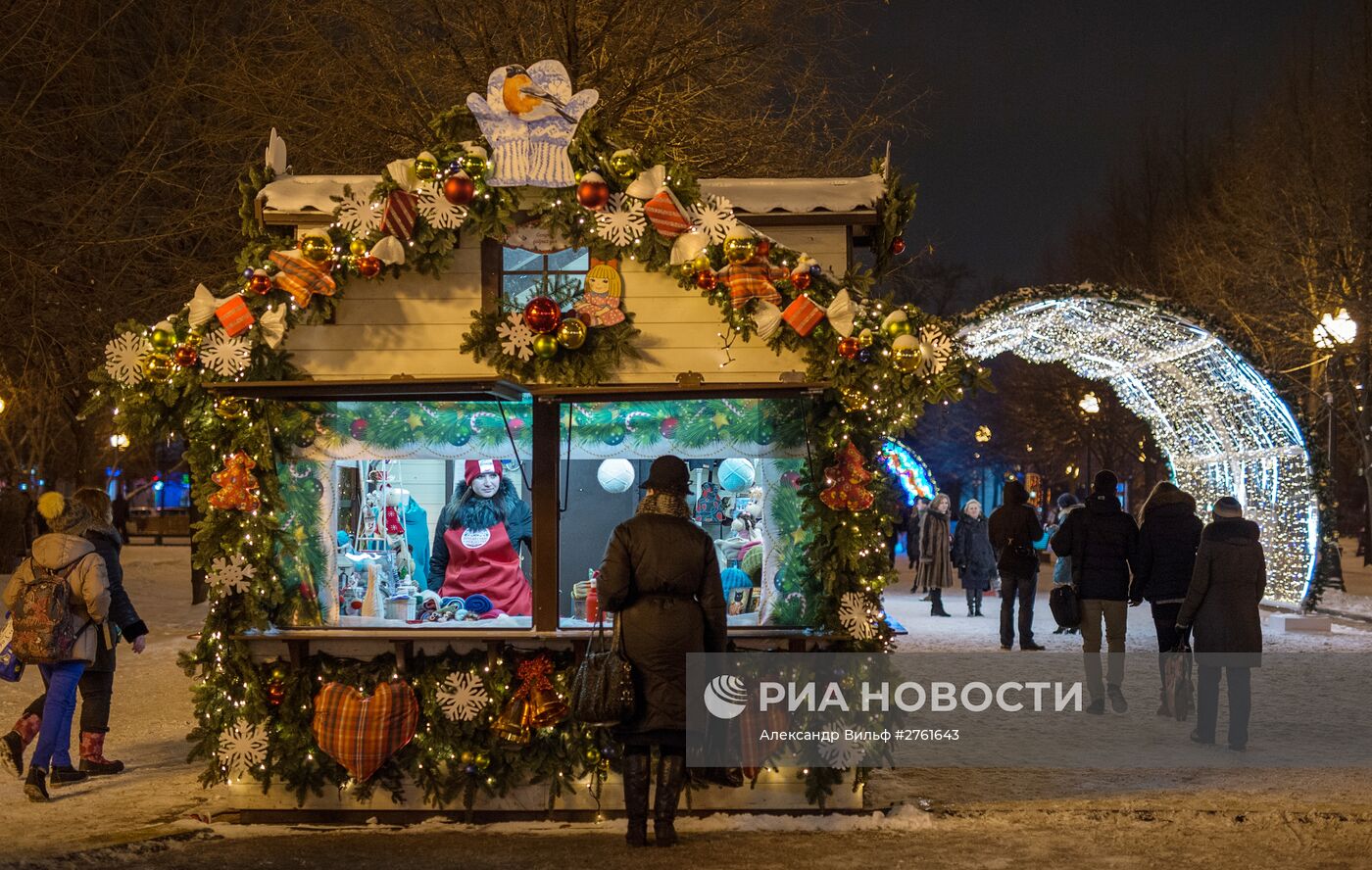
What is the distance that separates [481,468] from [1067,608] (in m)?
5.46

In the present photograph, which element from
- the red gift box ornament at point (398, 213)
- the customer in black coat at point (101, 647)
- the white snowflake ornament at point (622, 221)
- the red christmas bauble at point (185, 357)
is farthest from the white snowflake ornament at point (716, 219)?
the customer in black coat at point (101, 647)

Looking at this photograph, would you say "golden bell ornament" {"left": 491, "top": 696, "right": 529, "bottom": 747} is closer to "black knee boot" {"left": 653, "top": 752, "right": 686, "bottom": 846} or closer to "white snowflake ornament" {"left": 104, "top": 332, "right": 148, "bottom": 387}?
"black knee boot" {"left": 653, "top": 752, "right": 686, "bottom": 846}

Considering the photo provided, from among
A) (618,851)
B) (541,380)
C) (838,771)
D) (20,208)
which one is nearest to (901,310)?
(541,380)

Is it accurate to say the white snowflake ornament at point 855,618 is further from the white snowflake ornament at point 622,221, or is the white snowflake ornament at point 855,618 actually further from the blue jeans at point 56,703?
the blue jeans at point 56,703

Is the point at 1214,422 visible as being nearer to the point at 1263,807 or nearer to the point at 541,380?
the point at 1263,807

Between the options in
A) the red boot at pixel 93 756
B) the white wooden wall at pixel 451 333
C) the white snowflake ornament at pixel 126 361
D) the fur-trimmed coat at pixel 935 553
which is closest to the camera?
Result: the white snowflake ornament at pixel 126 361

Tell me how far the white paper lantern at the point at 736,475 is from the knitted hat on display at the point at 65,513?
407cm

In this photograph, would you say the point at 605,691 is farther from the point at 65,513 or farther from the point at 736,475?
the point at 65,513

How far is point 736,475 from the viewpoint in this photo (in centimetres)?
947

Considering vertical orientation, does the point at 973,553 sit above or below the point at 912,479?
below

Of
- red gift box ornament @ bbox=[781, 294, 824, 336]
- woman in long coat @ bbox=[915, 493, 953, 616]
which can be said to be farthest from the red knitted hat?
woman in long coat @ bbox=[915, 493, 953, 616]

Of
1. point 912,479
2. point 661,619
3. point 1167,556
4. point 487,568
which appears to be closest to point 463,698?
point 487,568

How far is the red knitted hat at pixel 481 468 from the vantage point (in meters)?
9.46

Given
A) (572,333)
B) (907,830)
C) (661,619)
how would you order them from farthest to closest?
(572,333) → (907,830) → (661,619)
